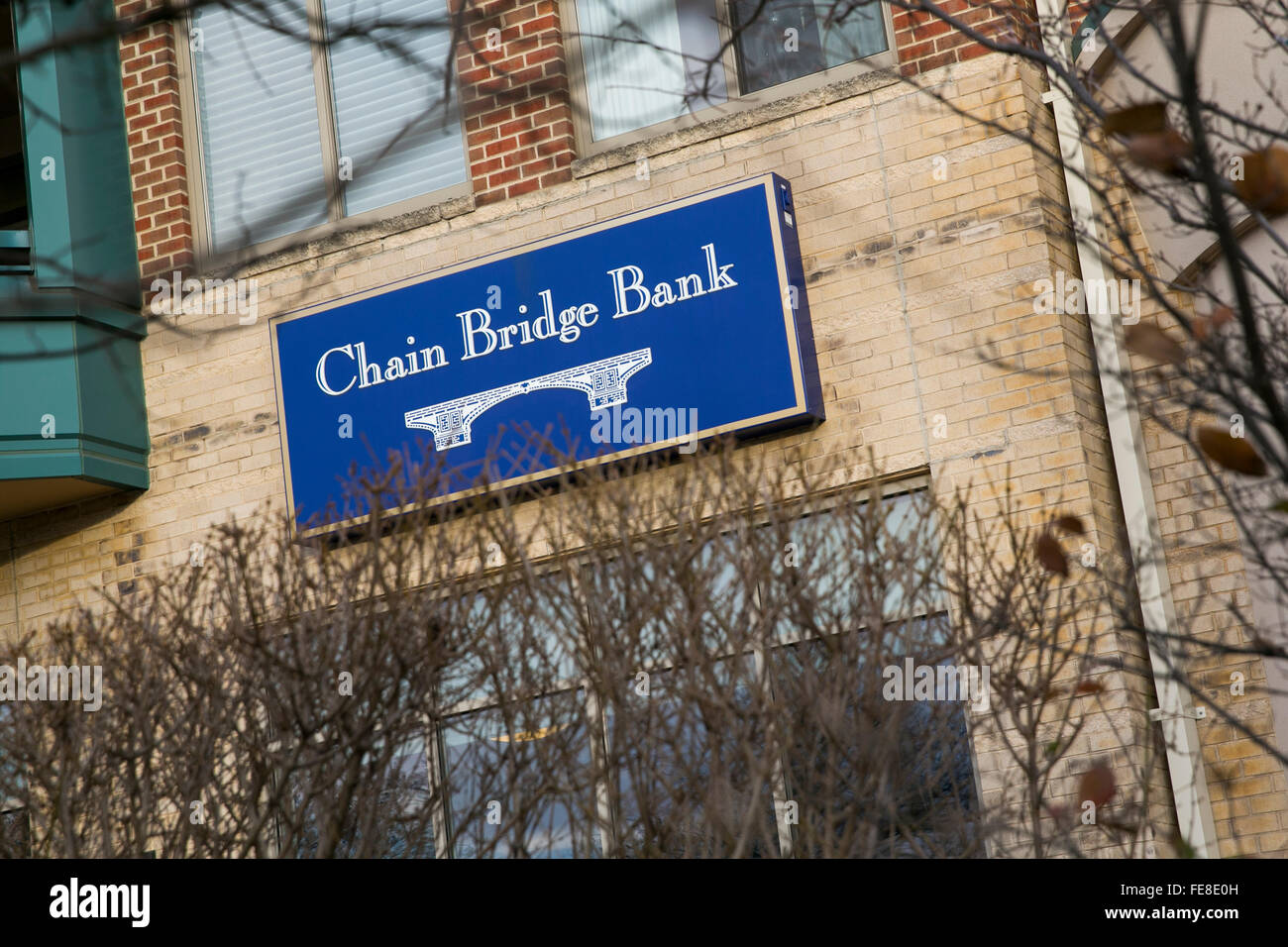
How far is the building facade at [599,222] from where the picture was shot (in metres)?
7.57

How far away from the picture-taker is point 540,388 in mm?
8680

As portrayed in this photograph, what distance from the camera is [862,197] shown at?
326 inches

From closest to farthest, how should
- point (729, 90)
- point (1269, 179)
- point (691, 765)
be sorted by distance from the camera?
point (1269, 179)
point (691, 765)
point (729, 90)

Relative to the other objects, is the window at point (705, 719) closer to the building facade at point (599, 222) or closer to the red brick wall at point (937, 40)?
the building facade at point (599, 222)

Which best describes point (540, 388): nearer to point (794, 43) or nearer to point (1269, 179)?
point (794, 43)

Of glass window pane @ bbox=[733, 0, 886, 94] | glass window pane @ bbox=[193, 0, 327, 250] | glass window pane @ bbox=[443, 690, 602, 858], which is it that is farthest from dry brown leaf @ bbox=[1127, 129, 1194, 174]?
glass window pane @ bbox=[193, 0, 327, 250]

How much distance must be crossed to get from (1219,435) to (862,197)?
6.60 m

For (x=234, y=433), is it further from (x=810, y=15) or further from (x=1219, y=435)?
(x=1219, y=435)

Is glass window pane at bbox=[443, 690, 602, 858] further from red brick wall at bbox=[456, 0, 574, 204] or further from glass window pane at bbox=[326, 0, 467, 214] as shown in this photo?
glass window pane at bbox=[326, 0, 467, 214]

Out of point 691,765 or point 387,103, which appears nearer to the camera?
point 691,765

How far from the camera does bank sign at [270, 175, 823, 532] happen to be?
26.8ft
